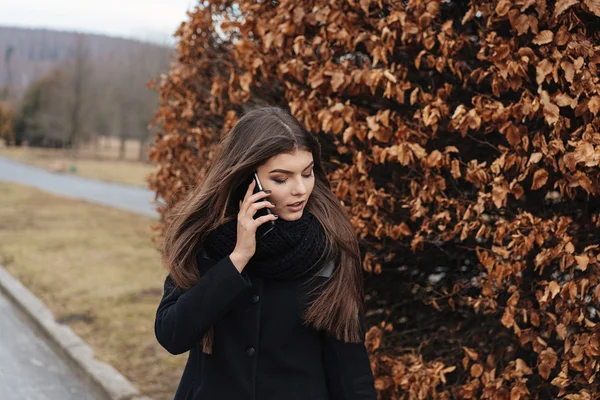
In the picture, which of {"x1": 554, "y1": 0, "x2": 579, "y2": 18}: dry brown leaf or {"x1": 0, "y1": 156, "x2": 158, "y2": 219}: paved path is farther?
{"x1": 0, "y1": 156, "x2": 158, "y2": 219}: paved path

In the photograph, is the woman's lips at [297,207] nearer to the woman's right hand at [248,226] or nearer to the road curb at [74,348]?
the woman's right hand at [248,226]

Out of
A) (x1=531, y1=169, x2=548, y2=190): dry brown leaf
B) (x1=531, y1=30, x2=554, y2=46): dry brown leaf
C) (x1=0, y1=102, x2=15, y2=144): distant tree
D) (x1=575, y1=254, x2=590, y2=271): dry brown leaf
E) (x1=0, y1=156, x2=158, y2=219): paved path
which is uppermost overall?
(x1=531, y1=30, x2=554, y2=46): dry brown leaf

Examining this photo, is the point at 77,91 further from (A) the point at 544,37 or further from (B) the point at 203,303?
(B) the point at 203,303

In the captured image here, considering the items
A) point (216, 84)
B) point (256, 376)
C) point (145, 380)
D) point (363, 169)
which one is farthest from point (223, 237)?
point (145, 380)

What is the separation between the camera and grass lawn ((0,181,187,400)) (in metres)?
5.16

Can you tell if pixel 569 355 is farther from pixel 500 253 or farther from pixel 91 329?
pixel 91 329

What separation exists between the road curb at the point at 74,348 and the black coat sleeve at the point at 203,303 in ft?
9.05

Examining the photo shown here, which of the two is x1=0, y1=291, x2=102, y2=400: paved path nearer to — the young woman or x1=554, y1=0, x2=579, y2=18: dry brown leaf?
the young woman

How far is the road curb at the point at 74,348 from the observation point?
455 centimetres

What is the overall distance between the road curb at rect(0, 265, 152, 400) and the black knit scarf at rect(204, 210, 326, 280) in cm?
284

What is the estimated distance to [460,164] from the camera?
275 centimetres

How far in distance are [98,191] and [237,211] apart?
20521mm

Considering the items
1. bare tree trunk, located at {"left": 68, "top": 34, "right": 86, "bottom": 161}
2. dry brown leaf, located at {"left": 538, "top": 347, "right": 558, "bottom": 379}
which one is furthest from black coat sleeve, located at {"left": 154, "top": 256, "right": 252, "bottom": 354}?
bare tree trunk, located at {"left": 68, "top": 34, "right": 86, "bottom": 161}

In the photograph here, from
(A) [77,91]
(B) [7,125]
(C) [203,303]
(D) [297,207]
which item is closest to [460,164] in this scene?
(D) [297,207]
